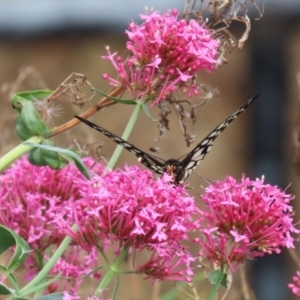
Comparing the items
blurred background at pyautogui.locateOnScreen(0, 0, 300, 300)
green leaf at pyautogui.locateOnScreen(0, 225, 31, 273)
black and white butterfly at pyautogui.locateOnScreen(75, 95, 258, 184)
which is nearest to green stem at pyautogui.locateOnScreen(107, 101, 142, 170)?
black and white butterfly at pyautogui.locateOnScreen(75, 95, 258, 184)

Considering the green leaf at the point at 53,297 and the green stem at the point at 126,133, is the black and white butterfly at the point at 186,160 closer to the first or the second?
the green stem at the point at 126,133

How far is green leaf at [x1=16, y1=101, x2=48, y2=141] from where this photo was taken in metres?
0.97

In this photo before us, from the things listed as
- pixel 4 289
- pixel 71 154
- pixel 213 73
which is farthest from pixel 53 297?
pixel 213 73

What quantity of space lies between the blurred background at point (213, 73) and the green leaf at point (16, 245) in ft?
5.17

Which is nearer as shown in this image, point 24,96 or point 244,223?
point 244,223

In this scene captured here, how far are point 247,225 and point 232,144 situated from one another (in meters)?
1.88

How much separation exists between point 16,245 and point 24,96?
0.21 m

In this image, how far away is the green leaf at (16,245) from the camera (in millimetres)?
862

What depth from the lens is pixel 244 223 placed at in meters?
0.89

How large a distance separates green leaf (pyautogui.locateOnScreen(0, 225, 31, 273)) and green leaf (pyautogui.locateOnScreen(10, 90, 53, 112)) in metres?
0.18

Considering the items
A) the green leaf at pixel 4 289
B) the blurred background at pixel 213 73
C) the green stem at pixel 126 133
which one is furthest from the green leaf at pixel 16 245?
the blurred background at pixel 213 73

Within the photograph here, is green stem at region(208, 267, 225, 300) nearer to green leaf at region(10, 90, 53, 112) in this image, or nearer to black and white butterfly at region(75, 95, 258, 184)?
black and white butterfly at region(75, 95, 258, 184)

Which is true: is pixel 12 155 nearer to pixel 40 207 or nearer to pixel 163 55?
pixel 40 207

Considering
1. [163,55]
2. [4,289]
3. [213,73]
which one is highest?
[213,73]
